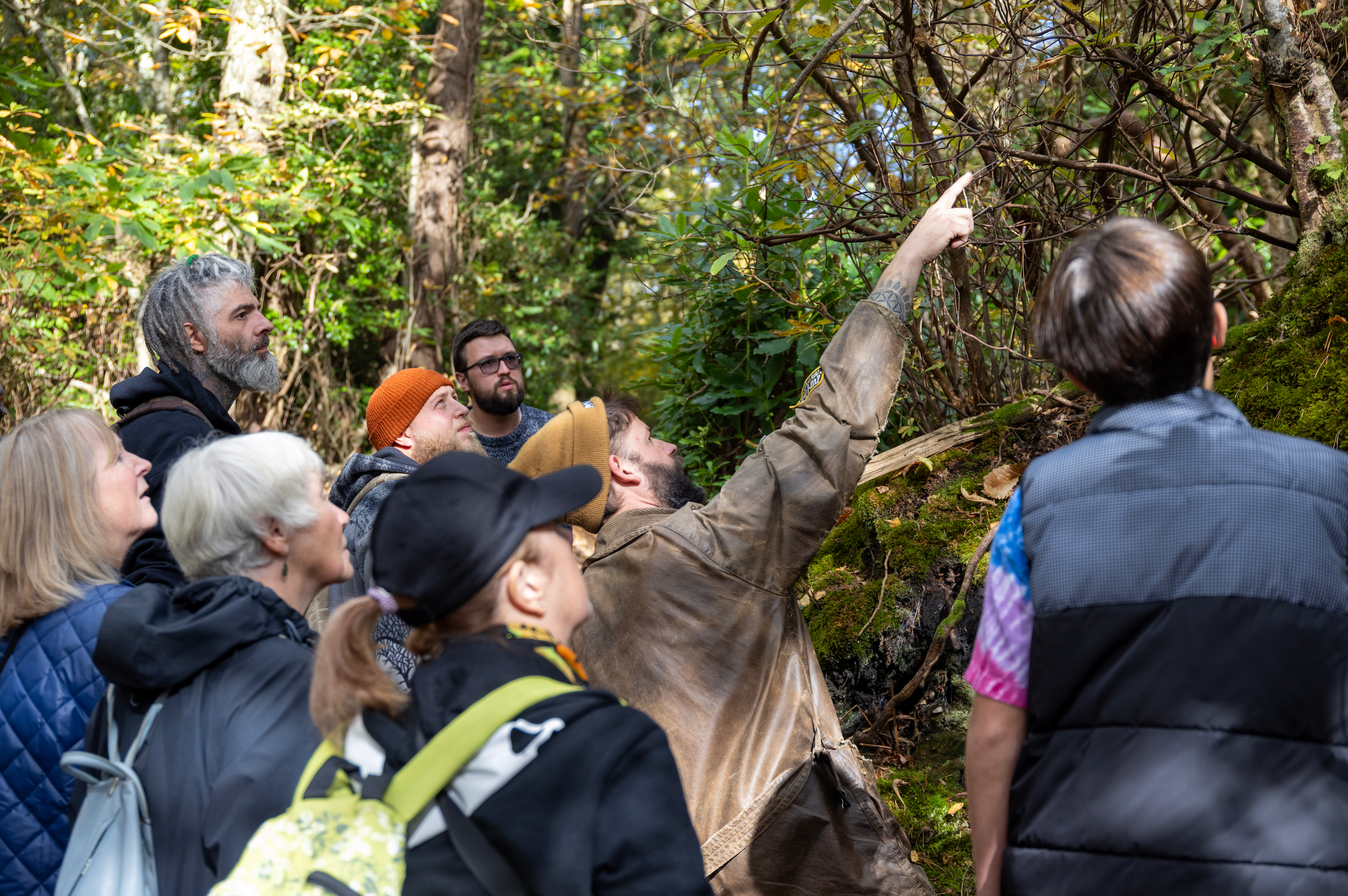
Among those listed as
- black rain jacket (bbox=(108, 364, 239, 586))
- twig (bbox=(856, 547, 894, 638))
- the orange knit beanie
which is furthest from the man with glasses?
twig (bbox=(856, 547, 894, 638))

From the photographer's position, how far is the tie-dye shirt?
1.70 metres

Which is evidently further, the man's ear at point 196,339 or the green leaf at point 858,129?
the man's ear at point 196,339

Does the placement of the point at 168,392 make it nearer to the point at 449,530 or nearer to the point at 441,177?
the point at 449,530

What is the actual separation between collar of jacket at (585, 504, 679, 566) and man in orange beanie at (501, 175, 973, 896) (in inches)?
0.4

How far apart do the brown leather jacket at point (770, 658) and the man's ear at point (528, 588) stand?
774 mm

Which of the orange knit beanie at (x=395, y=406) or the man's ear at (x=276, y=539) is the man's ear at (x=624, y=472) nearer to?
the man's ear at (x=276, y=539)

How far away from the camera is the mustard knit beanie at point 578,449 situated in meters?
2.83

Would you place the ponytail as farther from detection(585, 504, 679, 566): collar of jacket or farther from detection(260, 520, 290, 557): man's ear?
detection(585, 504, 679, 566): collar of jacket

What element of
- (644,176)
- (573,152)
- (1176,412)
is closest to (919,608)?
(1176,412)

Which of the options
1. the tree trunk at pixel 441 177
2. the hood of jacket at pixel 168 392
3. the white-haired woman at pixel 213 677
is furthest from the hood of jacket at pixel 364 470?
the tree trunk at pixel 441 177

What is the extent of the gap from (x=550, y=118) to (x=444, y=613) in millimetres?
13607

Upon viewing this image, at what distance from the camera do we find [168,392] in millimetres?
3494

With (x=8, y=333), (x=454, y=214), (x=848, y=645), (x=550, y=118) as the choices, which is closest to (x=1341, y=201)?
(x=848, y=645)

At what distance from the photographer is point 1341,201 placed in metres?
3.25
